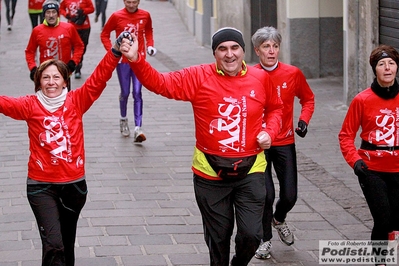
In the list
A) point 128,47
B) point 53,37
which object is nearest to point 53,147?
point 128,47

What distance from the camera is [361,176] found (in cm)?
588

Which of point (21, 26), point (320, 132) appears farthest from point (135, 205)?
point (21, 26)

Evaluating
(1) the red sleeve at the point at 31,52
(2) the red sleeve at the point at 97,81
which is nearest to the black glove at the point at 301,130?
(2) the red sleeve at the point at 97,81

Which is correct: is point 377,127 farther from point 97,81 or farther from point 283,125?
point 97,81

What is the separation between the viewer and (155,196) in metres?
8.45

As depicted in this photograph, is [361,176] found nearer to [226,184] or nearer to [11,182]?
[226,184]

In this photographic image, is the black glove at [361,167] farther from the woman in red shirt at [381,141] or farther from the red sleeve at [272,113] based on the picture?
the red sleeve at [272,113]

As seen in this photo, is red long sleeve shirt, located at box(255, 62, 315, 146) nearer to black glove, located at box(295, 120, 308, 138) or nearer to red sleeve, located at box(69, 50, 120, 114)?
black glove, located at box(295, 120, 308, 138)

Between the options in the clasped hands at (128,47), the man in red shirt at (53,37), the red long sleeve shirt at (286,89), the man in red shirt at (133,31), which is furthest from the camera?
the man in red shirt at (53,37)

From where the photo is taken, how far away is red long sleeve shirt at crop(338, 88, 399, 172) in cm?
597

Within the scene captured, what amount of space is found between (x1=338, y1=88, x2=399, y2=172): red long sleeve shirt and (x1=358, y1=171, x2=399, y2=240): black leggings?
0.26 feet

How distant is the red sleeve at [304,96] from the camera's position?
261 inches

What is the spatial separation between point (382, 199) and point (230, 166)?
1.23 m

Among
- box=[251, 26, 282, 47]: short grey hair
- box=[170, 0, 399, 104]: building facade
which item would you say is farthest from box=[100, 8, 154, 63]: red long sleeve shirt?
box=[251, 26, 282, 47]: short grey hair
